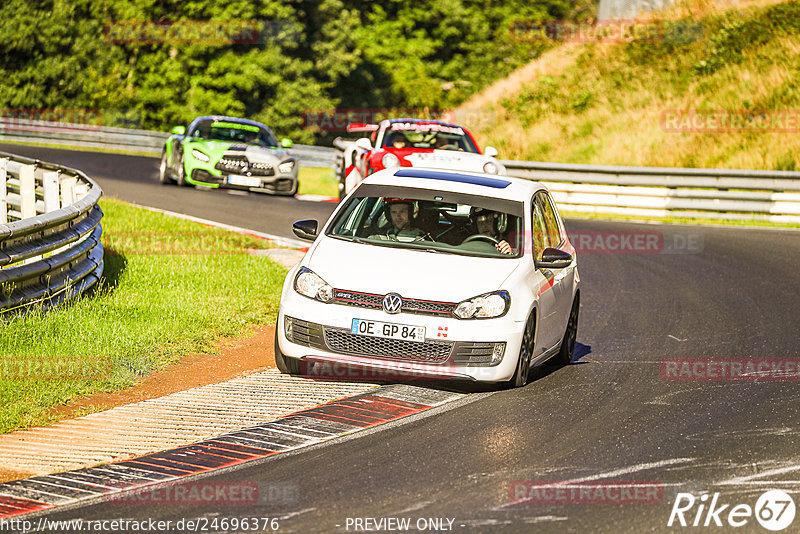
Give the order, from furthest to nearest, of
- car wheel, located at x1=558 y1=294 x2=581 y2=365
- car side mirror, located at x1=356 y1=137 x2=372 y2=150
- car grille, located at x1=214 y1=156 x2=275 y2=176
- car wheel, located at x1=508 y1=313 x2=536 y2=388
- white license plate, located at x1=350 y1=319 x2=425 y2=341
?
1. car grille, located at x1=214 y1=156 x2=275 y2=176
2. car side mirror, located at x1=356 y1=137 x2=372 y2=150
3. car wheel, located at x1=558 y1=294 x2=581 y2=365
4. car wheel, located at x1=508 y1=313 x2=536 y2=388
5. white license plate, located at x1=350 y1=319 x2=425 y2=341

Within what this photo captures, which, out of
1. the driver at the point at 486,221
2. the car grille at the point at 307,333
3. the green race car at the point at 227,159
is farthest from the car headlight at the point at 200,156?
the car grille at the point at 307,333

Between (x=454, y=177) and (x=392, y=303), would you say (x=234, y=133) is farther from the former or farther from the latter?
(x=392, y=303)

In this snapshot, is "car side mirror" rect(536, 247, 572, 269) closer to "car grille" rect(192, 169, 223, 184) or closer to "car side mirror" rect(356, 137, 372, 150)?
"car side mirror" rect(356, 137, 372, 150)

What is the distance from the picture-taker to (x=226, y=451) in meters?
6.61

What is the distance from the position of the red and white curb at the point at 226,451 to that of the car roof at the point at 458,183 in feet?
6.07

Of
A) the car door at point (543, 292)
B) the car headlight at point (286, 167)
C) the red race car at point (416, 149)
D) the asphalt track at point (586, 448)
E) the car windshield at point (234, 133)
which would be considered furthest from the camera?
the car windshield at point (234, 133)

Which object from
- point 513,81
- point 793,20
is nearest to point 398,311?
point 793,20

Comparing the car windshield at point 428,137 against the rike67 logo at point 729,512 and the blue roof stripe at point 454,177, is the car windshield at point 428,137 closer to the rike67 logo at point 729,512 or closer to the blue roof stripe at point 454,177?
the blue roof stripe at point 454,177

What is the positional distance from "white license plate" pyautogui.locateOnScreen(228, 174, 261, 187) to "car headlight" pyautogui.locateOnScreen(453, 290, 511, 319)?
15315mm

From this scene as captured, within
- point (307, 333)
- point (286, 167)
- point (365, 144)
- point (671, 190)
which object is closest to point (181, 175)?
point (286, 167)

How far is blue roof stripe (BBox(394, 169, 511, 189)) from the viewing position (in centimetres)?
957

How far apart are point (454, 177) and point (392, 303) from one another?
2.08m

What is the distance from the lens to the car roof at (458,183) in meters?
9.36

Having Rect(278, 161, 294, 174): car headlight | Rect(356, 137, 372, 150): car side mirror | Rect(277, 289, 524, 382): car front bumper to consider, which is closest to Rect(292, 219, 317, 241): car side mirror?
Rect(277, 289, 524, 382): car front bumper
